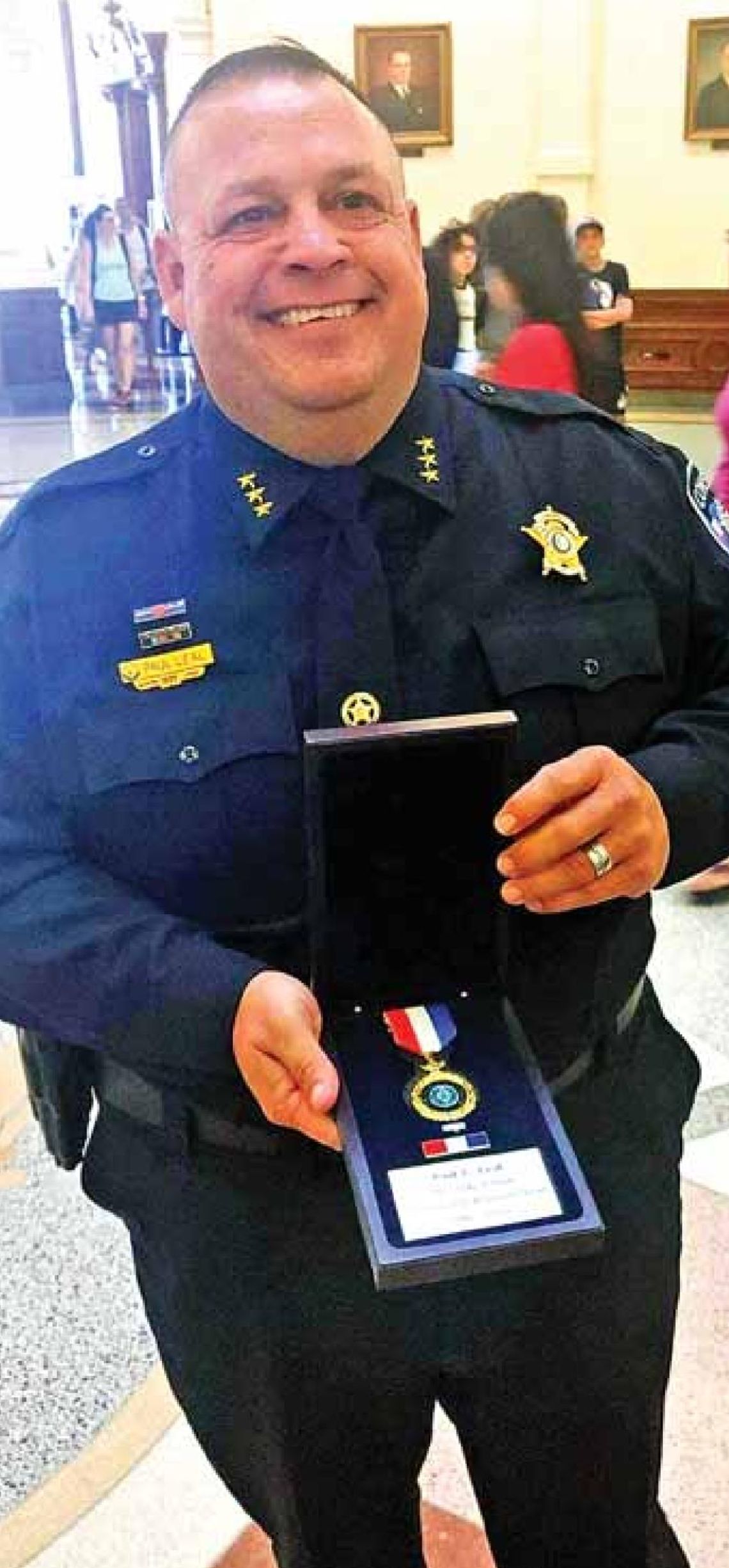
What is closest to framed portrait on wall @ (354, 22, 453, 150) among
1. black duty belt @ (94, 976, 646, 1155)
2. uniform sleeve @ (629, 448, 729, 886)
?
uniform sleeve @ (629, 448, 729, 886)

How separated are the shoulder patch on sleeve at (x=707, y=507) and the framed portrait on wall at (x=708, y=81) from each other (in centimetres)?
1029

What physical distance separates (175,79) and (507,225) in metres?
9.57

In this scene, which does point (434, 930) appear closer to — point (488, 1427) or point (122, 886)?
point (122, 886)

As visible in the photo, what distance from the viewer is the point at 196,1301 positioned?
1178mm

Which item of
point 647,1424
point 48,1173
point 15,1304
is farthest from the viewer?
point 48,1173

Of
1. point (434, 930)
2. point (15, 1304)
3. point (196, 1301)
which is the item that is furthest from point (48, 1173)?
point (434, 930)

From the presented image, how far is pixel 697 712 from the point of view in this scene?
118cm

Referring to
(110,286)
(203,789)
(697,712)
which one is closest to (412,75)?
(110,286)

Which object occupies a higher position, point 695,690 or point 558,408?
point 558,408

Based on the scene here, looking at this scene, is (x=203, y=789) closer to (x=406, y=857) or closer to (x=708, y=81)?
(x=406, y=857)

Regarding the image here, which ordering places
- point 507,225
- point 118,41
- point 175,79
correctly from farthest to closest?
point 118,41 < point 175,79 < point 507,225

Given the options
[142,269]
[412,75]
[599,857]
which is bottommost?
[599,857]

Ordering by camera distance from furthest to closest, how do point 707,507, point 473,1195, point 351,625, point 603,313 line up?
point 603,313 < point 707,507 < point 351,625 < point 473,1195

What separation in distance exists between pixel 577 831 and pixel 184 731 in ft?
1.07
